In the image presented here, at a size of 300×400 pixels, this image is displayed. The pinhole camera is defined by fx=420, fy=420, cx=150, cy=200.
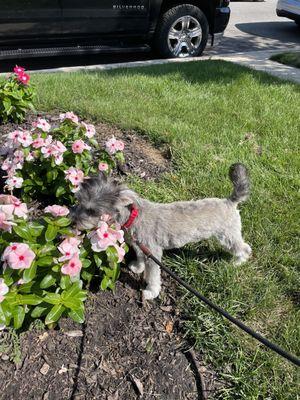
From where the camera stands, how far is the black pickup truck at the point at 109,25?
275 inches

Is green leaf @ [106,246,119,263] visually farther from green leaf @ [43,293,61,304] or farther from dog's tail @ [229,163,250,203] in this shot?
dog's tail @ [229,163,250,203]

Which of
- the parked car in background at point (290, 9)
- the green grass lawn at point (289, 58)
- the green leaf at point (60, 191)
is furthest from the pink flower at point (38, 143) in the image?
the parked car in background at point (290, 9)

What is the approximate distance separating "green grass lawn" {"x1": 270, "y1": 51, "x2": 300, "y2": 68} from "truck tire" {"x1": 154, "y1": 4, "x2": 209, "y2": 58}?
1470 mm

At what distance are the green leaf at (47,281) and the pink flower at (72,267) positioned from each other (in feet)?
0.37

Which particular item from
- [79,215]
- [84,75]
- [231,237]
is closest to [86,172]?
[79,215]

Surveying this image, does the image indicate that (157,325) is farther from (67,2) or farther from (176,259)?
(67,2)

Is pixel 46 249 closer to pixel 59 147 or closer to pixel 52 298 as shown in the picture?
pixel 52 298

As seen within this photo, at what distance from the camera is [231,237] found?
301 centimetres

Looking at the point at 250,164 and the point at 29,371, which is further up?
the point at 250,164

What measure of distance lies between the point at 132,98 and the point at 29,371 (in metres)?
4.16

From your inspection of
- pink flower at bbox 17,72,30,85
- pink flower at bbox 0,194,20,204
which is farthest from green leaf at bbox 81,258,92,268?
pink flower at bbox 17,72,30,85

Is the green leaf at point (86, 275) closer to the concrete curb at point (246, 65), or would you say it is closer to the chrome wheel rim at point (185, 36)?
the concrete curb at point (246, 65)

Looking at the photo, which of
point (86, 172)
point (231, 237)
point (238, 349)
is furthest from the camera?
point (86, 172)

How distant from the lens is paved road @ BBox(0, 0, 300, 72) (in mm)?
8383
